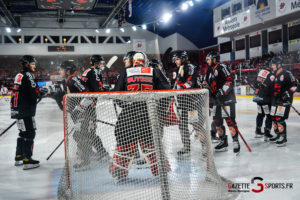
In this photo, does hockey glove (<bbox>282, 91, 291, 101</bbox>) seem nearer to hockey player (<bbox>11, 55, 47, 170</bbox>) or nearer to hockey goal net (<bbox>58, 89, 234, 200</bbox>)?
hockey goal net (<bbox>58, 89, 234, 200</bbox>)

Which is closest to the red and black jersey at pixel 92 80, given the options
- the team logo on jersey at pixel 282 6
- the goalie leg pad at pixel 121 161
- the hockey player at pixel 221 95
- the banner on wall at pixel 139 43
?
the goalie leg pad at pixel 121 161

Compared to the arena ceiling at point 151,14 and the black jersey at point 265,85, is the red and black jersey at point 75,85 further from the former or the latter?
the arena ceiling at point 151,14

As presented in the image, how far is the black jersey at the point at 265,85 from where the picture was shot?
434cm

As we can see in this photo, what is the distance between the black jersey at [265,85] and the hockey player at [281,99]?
0.10m

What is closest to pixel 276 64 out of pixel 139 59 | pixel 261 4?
pixel 139 59

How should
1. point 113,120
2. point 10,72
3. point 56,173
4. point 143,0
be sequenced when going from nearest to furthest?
point 113,120 → point 56,173 → point 143,0 → point 10,72

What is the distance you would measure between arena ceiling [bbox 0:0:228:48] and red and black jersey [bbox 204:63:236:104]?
42.8 ft

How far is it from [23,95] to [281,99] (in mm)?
3490

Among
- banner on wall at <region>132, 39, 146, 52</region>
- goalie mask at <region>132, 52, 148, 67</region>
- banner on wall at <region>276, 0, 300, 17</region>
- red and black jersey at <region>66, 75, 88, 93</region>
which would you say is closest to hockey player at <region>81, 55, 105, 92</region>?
red and black jersey at <region>66, 75, 88, 93</region>

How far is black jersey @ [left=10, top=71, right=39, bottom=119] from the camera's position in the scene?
3200 mm

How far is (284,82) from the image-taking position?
4.16m

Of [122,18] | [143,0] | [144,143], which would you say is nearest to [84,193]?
[144,143]

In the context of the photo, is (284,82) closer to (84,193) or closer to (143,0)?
(84,193)

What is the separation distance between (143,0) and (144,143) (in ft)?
62.6
